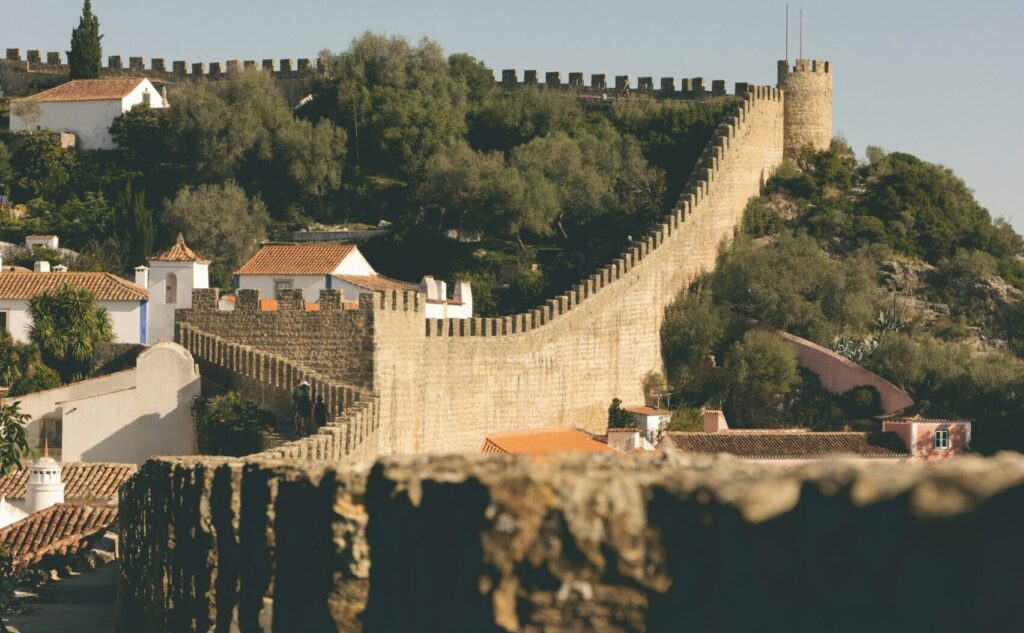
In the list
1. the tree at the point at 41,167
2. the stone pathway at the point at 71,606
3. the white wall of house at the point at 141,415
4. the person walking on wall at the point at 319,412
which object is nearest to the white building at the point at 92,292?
the white wall of house at the point at 141,415

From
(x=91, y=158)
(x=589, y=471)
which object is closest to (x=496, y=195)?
(x=91, y=158)

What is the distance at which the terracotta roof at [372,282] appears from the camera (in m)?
39.6

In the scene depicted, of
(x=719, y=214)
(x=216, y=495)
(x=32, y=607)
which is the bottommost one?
(x=32, y=607)

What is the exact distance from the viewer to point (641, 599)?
8.30m

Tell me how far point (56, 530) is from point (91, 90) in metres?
27.8

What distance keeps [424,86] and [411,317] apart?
20.0 m

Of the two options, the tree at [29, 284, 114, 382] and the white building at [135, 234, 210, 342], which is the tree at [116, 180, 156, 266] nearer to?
the tree at [29, 284, 114, 382]

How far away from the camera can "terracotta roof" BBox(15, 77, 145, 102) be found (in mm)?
53031

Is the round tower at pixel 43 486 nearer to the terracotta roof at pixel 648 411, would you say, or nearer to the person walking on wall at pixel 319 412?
the person walking on wall at pixel 319 412

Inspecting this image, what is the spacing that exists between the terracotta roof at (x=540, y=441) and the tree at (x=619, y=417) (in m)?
1.85

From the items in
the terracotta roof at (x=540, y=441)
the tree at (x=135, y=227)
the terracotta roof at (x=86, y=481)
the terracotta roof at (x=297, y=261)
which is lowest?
the terracotta roof at (x=86, y=481)

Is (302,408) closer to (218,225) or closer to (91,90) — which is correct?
(218,225)

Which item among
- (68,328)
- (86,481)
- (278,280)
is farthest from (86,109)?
(86,481)

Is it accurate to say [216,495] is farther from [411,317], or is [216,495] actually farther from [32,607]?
[411,317]
